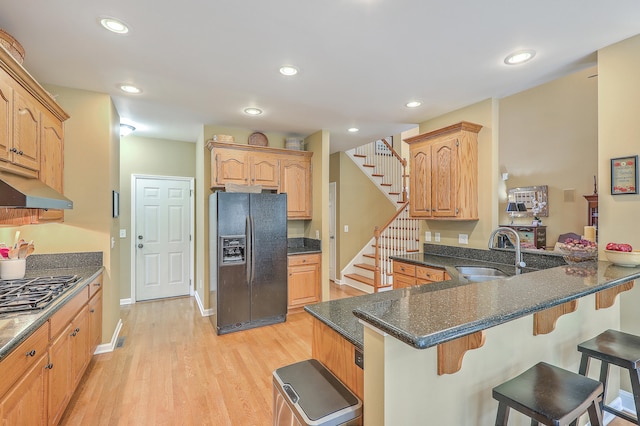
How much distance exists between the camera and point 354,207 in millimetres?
6270

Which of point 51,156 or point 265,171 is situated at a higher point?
point 265,171

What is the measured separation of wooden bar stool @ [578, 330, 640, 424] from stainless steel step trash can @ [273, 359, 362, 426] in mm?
1474

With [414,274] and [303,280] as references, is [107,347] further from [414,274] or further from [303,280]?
[414,274]

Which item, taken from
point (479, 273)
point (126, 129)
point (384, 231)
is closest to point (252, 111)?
point (126, 129)

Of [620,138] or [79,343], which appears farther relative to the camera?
[79,343]

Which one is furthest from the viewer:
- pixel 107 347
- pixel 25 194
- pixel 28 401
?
pixel 107 347

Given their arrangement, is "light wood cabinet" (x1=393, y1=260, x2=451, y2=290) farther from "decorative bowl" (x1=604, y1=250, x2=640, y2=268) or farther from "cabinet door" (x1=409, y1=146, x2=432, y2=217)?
"decorative bowl" (x1=604, y1=250, x2=640, y2=268)

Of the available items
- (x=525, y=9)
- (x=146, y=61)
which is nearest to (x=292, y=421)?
(x=525, y=9)

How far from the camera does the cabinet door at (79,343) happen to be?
219 cm

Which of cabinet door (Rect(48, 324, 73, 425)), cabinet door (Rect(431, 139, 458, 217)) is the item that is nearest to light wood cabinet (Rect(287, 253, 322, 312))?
cabinet door (Rect(431, 139, 458, 217))

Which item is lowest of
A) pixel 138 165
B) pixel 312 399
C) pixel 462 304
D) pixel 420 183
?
pixel 312 399

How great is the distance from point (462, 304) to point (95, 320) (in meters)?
3.15

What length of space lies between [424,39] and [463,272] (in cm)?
211

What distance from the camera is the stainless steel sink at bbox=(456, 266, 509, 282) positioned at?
110 inches
